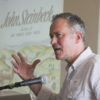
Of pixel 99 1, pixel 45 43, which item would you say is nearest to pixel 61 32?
pixel 99 1

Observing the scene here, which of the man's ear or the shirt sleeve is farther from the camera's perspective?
the man's ear

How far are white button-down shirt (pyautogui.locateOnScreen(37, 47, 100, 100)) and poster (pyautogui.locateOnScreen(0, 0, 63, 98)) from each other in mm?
1285

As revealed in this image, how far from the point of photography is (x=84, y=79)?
136 centimetres

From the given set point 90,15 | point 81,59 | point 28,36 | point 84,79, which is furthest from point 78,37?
point 28,36

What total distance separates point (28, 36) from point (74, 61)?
1539 mm

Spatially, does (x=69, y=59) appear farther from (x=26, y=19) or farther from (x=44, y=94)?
(x=26, y=19)

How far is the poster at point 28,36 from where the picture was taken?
2.83 metres

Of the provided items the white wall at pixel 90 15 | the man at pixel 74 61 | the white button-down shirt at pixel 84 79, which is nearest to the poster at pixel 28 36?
the white wall at pixel 90 15

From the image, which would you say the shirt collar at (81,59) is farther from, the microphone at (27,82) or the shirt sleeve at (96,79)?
the microphone at (27,82)

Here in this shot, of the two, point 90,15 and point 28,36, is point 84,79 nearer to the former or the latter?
point 90,15

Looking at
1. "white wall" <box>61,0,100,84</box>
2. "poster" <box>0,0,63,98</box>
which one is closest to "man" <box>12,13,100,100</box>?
"white wall" <box>61,0,100,84</box>

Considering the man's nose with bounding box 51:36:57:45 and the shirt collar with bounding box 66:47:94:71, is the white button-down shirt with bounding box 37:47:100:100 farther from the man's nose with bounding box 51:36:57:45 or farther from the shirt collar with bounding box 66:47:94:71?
the man's nose with bounding box 51:36:57:45

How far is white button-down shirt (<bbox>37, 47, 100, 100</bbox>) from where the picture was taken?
1.30 m

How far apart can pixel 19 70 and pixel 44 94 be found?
240mm
